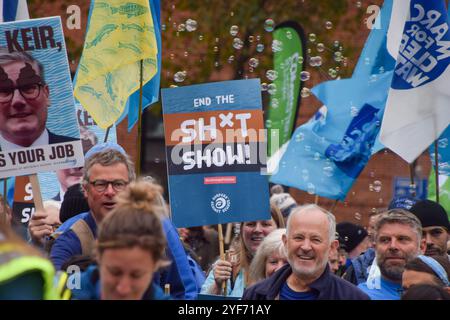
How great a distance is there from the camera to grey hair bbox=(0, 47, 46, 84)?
264 inches

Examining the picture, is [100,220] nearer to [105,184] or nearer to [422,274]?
[105,184]

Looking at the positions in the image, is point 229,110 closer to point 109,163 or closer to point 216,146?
point 216,146

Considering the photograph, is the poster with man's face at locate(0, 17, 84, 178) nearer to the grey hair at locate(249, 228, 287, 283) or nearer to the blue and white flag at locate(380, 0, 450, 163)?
the grey hair at locate(249, 228, 287, 283)

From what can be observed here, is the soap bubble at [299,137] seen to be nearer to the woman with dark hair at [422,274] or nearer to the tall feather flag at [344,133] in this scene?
the tall feather flag at [344,133]

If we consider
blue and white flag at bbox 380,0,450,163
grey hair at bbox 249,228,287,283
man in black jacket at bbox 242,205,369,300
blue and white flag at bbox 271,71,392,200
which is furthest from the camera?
blue and white flag at bbox 271,71,392,200

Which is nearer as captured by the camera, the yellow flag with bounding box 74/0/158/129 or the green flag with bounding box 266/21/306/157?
the yellow flag with bounding box 74/0/158/129

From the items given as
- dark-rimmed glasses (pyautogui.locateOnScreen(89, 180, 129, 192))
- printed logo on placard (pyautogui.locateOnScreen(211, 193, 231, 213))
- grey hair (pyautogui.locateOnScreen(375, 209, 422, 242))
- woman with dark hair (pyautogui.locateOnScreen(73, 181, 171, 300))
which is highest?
woman with dark hair (pyautogui.locateOnScreen(73, 181, 171, 300))

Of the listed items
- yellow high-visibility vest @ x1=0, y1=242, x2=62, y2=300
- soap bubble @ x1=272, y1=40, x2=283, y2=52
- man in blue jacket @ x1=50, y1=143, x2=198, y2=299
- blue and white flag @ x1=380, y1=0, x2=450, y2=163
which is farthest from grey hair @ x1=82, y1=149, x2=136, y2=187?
soap bubble @ x1=272, y1=40, x2=283, y2=52

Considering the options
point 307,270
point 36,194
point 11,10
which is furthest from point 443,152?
point 307,270

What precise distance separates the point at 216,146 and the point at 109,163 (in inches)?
45.0

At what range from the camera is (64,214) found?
22.6 feet

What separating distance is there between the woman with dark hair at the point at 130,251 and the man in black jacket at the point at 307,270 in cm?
135
